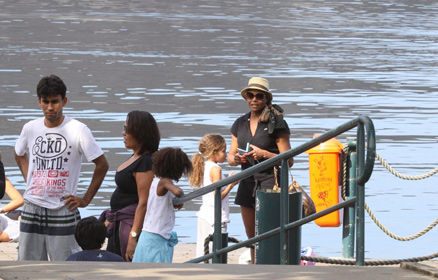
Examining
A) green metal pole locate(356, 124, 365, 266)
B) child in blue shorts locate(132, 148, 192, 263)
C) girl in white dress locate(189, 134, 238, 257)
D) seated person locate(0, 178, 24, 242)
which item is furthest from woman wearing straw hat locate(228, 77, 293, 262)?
→ seated person locate(0, 178, 24, 242)

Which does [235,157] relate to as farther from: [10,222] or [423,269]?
[10,222]

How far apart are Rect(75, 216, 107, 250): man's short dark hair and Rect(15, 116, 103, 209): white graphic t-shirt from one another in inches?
13.3

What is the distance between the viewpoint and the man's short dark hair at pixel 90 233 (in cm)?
755

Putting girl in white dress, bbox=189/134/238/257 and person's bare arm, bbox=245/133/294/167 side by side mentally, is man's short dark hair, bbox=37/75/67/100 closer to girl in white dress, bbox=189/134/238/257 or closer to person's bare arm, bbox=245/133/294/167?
person's bare arm, bbox=245/133/294/167

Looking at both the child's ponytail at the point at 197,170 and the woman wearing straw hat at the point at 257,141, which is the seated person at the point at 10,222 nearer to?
the child's ponytail at the point at 197,170

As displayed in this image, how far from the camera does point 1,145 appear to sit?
1933 cm

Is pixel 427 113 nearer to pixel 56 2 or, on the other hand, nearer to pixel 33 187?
pixel 33 187

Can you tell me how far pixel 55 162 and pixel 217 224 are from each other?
111 centimetres

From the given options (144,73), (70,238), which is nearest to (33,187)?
(70,238)

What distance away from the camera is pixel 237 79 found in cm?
3108

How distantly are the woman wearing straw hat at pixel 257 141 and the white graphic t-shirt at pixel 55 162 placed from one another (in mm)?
1593

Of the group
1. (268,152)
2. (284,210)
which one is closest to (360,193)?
(284,210)

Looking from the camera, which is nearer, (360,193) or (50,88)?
(360,193)

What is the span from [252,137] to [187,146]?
390 inches
